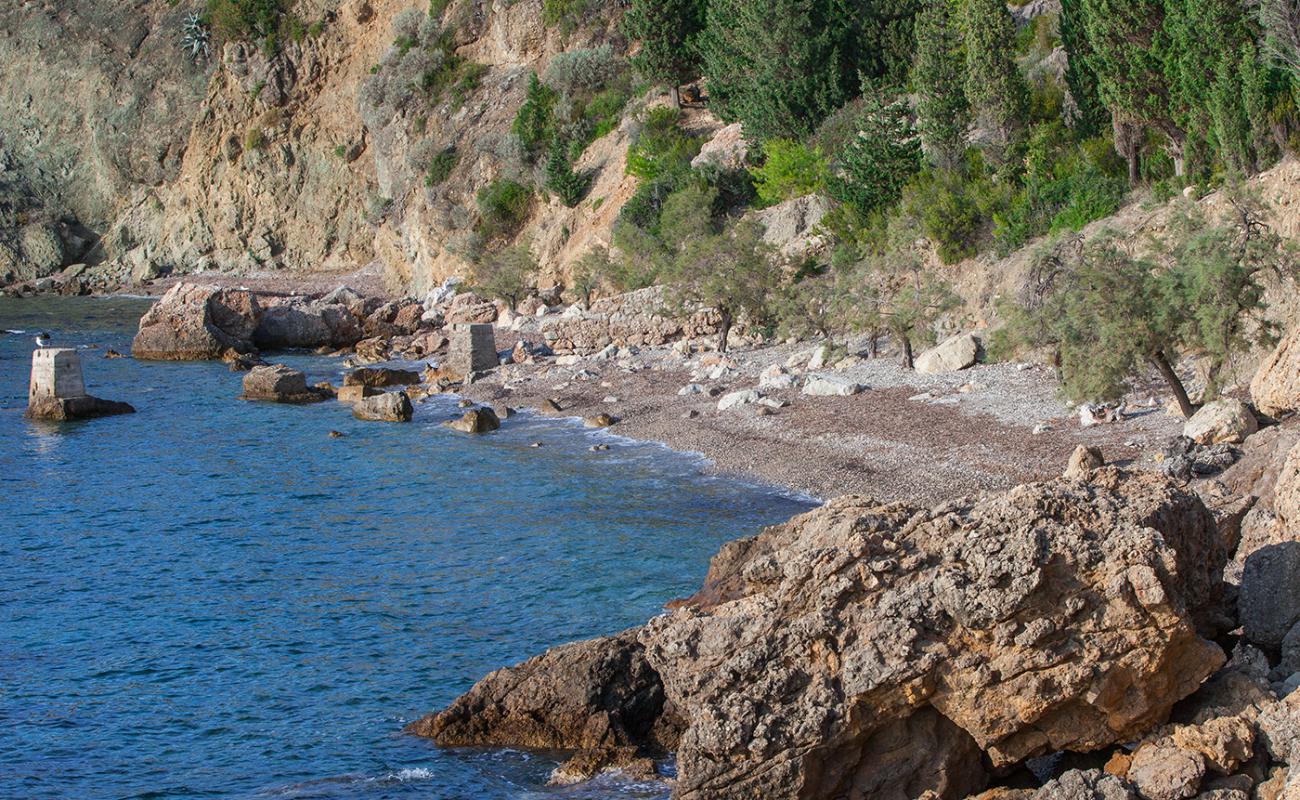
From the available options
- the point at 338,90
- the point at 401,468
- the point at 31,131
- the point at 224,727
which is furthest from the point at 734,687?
the point at 31,131

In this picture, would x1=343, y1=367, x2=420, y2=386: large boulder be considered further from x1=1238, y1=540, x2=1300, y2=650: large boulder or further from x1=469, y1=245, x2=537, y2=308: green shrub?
x1=1238, y1=540, x2=1300, y2=650: large boulder

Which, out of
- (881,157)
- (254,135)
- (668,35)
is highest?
(668,35)

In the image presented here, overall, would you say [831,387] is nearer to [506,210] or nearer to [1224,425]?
[1224,425]

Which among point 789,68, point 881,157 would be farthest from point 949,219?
point 789,68

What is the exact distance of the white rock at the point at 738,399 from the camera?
1300 inches

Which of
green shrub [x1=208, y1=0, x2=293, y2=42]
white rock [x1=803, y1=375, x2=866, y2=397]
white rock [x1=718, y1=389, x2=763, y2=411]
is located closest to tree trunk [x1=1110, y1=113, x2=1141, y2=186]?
white rock [x1=803, y1=375, x2=866, y2=397]

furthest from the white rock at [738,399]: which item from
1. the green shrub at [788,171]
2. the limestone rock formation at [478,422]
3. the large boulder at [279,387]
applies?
the green shrub at [788,171]

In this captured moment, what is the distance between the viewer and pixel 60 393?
1521 inches

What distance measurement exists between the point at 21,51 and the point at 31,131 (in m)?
5.75

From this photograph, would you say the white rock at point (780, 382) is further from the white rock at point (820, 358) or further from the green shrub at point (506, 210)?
the green shrub at point (506, 210)

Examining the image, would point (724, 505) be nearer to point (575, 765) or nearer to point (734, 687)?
point (575, 765)

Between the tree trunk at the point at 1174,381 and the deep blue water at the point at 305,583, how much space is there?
281 inches

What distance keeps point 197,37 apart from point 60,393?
5624 centimetres

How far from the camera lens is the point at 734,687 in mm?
11742
